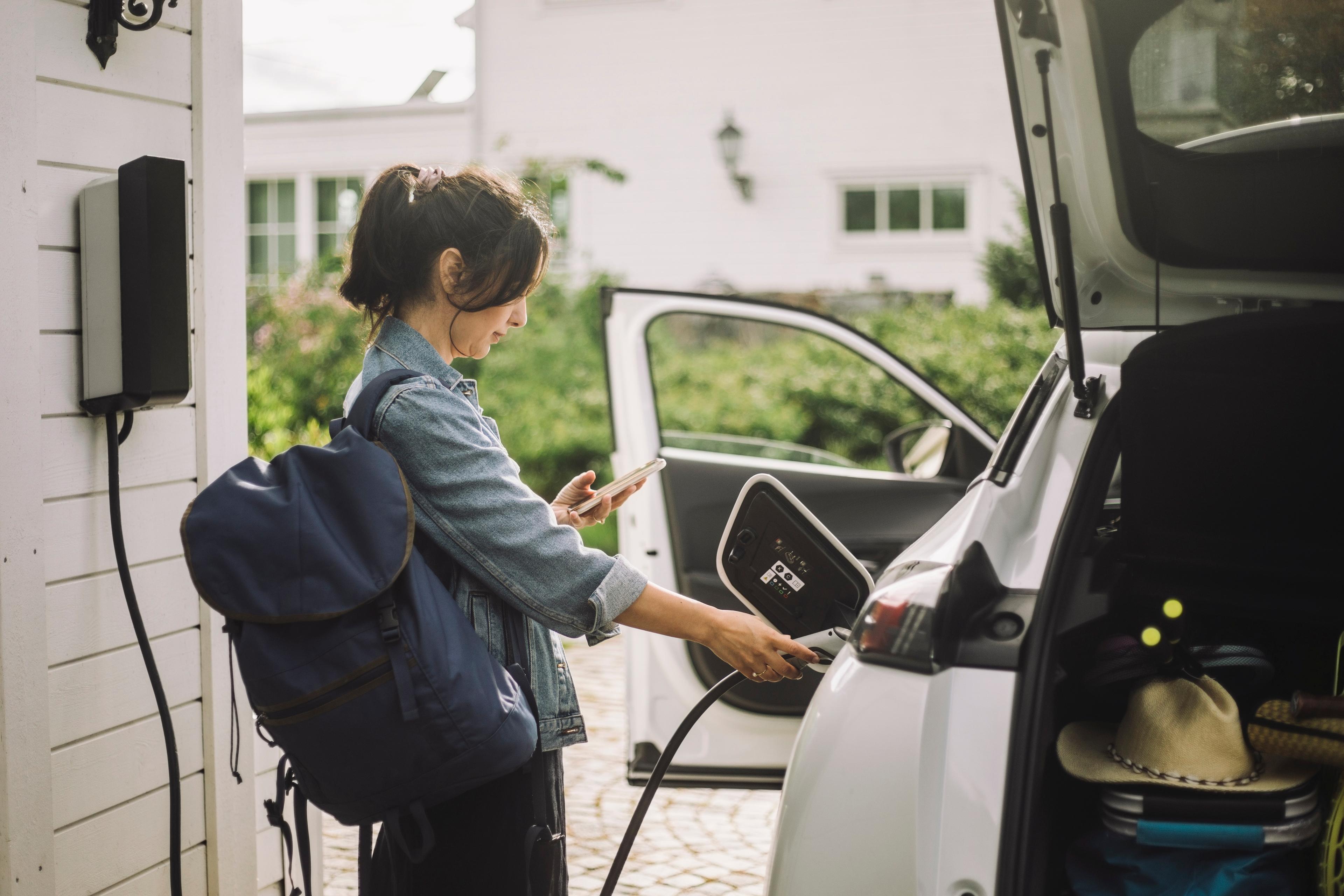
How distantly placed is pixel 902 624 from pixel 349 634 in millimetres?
789

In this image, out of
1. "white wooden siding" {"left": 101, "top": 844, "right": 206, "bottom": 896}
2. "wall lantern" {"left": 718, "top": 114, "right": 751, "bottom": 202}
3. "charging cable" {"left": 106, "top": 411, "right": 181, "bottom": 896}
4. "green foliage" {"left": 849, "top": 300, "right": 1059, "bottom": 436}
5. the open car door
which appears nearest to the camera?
"charging cable" {"left": 106, "top": 411, "right": 181, "bottom": 896}

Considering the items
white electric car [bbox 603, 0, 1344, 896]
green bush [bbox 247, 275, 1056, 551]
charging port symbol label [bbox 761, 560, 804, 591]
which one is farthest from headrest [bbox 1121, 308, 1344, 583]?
green bush [bbox 247, 275, 1056, 551]

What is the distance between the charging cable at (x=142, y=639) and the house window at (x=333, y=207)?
12.8 metres

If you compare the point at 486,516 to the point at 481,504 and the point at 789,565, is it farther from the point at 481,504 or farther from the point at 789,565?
the point at 789,565

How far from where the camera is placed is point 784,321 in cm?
360

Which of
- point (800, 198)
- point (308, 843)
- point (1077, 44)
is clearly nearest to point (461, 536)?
point (308, 843)

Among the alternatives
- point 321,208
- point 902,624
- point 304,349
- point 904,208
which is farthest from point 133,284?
point 321,208

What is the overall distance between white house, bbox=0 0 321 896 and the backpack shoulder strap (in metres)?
0.85

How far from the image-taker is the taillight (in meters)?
1.60

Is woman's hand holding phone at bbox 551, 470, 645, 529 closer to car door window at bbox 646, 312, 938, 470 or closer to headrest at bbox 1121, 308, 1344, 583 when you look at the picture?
headrest at bbox 1121, 308, 1344, 583

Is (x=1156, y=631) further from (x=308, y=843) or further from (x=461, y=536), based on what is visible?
(x=308, y=843)

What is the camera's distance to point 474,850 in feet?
5.87

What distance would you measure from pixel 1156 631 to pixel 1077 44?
109cm

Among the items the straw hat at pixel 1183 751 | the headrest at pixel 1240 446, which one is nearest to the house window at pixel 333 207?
the headrest at pixel 1240 446
